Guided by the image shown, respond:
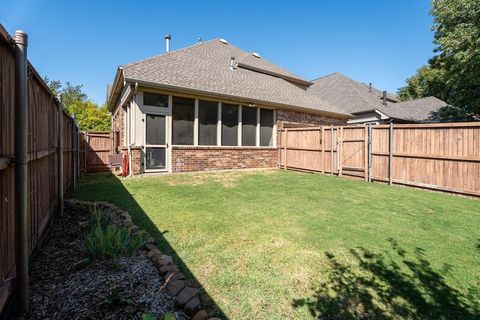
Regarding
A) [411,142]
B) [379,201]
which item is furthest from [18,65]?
[411,142]

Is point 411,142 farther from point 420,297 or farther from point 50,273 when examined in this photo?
point 50,273

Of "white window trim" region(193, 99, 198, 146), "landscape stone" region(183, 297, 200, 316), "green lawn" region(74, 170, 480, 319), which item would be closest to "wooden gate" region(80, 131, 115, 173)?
"white window trim" region(193, 99, 198, 146)

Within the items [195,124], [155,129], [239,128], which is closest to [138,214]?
[155,129]

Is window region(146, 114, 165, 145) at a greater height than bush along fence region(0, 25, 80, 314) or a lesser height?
greater

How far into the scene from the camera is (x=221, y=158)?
10875 millimetres

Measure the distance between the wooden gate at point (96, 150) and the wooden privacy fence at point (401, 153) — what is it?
352 inches

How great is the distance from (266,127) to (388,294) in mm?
10357

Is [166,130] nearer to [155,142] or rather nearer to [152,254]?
[155,142]

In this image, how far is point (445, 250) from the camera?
3.33 metres

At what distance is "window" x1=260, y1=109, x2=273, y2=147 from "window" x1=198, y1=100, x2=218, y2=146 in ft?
8.32

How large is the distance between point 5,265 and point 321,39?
1773 centimetres

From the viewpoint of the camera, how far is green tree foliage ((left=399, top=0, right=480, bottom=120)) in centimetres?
1202

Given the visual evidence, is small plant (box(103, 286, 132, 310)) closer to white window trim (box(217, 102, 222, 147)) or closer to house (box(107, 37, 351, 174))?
house (box(107, 37, 351, 174))

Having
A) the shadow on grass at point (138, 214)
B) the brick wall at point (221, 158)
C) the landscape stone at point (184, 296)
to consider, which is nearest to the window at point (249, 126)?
the brick wall at point (221, 158)
